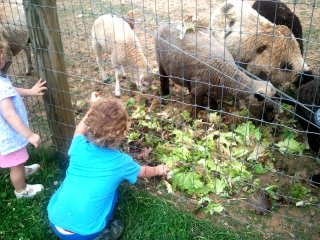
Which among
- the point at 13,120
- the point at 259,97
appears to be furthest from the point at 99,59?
the point at 13,120

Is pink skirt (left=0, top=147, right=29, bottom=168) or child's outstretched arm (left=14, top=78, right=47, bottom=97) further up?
child's outstretched arm (left=14, top=78, right=47, bottom=97)

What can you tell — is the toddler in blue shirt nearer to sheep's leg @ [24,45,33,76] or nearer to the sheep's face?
the sheep's face

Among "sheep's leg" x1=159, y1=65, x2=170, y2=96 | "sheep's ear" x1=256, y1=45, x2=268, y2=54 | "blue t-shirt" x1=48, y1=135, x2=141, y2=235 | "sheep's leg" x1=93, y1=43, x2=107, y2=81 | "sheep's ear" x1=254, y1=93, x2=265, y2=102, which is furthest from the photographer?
"sheep's leg" x1=93, y1=43, x2=107, y2=81

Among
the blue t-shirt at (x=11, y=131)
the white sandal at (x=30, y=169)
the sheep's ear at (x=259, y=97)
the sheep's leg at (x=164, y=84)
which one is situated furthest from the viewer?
the sheep's leg at (x=164, y=84)

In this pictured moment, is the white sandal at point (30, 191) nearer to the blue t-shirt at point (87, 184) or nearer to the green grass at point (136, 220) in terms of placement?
the green grass at point (136, 220)

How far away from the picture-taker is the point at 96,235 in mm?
3188

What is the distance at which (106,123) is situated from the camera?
284cm

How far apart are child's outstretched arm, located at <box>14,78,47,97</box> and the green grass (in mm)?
958

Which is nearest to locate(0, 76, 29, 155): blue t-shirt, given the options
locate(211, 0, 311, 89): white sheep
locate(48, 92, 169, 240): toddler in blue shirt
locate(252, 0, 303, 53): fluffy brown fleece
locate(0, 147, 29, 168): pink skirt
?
locate(0, 147, 29, 168): pink skirt

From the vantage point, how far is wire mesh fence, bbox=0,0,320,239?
3643 mm

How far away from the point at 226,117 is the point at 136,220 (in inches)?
89.2

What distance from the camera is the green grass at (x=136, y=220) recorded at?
3418 millimetres

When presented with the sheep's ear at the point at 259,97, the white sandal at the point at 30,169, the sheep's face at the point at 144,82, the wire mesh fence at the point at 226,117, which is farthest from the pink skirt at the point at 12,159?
the sheep's ear at the point at 259,97

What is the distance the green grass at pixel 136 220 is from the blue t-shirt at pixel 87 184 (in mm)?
486
